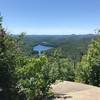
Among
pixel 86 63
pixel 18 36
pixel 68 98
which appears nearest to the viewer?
pixel 68 98

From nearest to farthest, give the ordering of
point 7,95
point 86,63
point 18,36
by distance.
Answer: point 7,95 < point 18,36 < point 86,63

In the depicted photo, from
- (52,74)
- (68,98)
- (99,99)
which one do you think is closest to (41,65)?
(52,74)

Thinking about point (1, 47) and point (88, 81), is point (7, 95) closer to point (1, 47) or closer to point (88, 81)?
point (1, 47)

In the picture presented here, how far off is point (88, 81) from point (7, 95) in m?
11.2

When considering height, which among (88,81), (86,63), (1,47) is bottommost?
(88,81)

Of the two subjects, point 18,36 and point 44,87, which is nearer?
point 44,87

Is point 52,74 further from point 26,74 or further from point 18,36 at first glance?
point 18,36

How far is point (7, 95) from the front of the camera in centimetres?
1137

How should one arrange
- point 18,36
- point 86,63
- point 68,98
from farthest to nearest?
point 86,63
point 18,36
point 68,98

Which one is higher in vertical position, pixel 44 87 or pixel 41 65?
pixel 41 65

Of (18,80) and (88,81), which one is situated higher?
(18,80)

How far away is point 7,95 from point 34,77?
50.3 inches

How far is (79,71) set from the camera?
74.9 ft

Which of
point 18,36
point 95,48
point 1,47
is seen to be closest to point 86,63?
point 95,48
